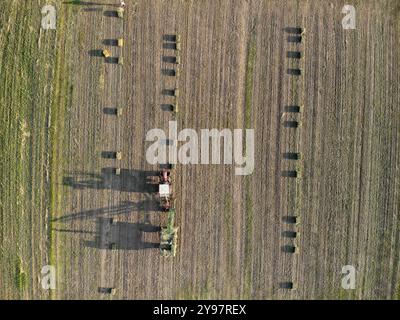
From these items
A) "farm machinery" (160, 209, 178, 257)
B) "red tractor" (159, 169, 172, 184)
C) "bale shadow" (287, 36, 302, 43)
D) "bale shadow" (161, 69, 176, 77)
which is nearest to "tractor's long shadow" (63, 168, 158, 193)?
"red tractor" (159, 169, 172, 184)

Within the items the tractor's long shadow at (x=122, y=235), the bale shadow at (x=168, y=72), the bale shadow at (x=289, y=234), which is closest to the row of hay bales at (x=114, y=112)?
the tractor's long shadow at (x=122, y=235)

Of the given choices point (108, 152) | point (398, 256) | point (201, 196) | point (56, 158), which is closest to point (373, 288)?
point (398, 256)

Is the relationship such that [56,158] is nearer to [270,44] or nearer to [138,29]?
[138,29]

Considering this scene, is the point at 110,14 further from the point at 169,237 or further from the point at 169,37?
the point at 169,237

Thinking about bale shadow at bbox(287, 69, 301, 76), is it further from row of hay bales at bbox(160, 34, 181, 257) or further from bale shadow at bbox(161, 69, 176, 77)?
bale shadow at bbox(161, 69, 176, 77)

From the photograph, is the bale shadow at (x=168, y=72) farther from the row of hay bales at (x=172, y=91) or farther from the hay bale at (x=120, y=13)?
the hay bale at (x=120, y=13)

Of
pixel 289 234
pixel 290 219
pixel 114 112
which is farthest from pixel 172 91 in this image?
pixel 289 234
